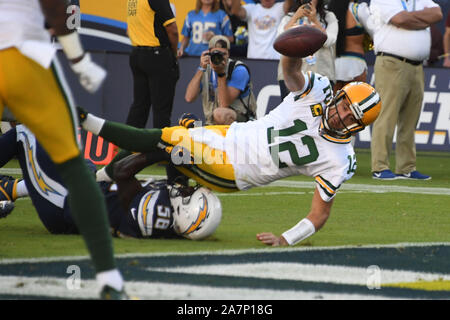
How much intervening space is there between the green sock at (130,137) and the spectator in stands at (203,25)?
23.5 ft

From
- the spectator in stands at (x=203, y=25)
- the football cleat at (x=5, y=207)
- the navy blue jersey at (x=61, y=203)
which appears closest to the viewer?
the navy blue jersey at (x=61, y=203)

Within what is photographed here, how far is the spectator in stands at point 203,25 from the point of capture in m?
13.5

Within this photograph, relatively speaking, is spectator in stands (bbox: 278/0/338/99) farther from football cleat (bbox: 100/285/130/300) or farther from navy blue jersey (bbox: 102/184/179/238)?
football cleat (bbox: 100/285/130/300)

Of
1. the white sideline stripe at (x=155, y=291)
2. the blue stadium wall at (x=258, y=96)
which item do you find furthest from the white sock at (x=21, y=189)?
the blue stadium wall at (x=258, y=96)

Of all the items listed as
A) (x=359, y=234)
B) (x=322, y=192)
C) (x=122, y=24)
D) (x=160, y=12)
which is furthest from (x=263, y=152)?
(x=122, y=24)

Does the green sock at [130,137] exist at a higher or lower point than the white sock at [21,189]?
higher

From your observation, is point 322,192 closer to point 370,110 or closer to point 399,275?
point 370,110

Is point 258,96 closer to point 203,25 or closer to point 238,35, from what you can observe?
point 203,25

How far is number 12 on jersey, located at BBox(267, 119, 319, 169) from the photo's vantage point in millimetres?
6188

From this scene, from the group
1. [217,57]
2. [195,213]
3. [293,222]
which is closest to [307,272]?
[195,213]

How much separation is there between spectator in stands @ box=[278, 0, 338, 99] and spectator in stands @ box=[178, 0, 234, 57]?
3087 millimetres

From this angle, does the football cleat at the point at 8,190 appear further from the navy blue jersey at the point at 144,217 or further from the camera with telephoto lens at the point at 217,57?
the camera with telephoto lens at the point at 217,57

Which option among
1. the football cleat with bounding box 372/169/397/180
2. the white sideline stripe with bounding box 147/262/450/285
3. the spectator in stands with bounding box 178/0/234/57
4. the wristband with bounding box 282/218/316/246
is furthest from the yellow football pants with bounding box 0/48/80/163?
the spectator in stands with bounding box 178/0/234/57

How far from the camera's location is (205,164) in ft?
20.7
